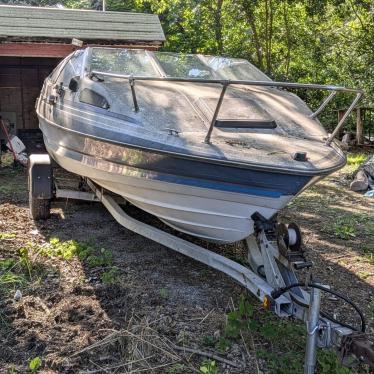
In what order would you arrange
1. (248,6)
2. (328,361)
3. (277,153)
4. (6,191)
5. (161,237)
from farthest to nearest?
(248,6), (6,191), (161,237), (277,153), (328,361)

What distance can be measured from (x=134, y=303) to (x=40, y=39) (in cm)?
632

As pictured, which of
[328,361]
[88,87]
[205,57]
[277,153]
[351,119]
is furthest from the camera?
[351,119]

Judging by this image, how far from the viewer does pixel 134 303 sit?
148 inches

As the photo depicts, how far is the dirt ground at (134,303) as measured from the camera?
3072 mm

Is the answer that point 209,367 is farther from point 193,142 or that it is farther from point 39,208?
point 39,208

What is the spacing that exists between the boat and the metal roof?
396 cm

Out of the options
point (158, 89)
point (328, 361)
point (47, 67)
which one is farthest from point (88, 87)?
point (47, 67)

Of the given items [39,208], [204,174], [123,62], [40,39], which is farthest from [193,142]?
[40,39]

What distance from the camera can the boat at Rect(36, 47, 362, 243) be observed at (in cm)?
354

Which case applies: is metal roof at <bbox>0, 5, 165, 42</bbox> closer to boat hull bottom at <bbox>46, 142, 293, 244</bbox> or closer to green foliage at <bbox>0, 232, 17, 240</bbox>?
green foliage at <bbox>0, 232, 17, 240</bbox>

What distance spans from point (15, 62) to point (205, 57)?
665 cm

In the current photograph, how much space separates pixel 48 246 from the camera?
4918mm

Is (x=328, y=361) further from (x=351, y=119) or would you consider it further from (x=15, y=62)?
(x=351, y=119)

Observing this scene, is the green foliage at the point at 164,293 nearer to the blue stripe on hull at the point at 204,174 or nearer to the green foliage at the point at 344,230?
the blue stripe on hull at the point at 204,174
